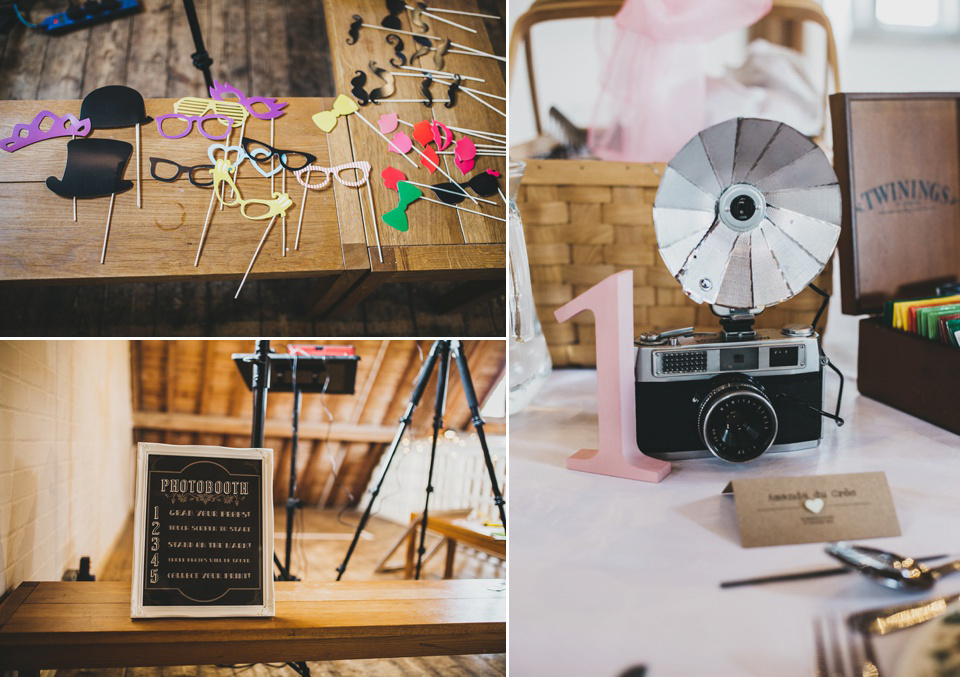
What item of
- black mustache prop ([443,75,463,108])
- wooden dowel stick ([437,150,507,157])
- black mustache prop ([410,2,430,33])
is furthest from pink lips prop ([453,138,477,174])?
black mustache prop ([410,2,430,33])

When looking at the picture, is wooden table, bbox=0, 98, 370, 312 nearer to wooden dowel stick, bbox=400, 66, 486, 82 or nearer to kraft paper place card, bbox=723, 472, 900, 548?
wooden dowel stick, bbox=400, 66, 486, 82

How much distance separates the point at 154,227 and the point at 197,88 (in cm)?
145

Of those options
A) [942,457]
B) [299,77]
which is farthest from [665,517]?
[299,77]

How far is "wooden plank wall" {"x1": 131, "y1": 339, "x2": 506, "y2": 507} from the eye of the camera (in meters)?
2.62

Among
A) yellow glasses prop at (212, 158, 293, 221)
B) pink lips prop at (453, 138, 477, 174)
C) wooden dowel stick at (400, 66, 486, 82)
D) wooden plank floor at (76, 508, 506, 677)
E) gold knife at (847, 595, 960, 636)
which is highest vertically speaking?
wooden dowel stick at (400, 66, 486, 82)

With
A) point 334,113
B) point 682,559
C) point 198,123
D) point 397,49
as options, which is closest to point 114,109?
point 198,123

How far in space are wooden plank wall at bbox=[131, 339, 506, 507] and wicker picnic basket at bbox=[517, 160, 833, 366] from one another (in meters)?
0.58

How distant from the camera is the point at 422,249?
1.38 metres

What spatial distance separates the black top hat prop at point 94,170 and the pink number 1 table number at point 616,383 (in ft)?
2.72

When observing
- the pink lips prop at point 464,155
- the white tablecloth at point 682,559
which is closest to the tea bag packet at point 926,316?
the white tablecloth at point 682,559

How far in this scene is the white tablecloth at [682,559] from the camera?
2.57 ft

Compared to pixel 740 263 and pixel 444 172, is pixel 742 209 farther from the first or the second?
pixel 444 172

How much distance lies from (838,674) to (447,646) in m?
0.61

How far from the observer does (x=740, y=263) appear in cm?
127
